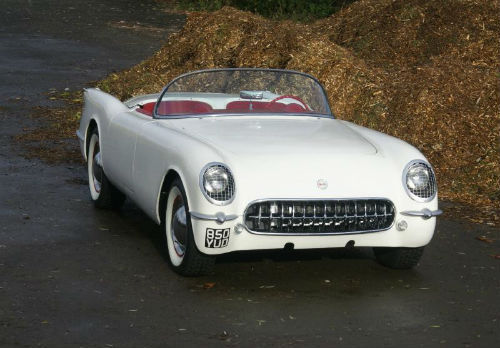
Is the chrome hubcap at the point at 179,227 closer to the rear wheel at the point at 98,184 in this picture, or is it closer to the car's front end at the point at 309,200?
the car's front end at the point at 309,200

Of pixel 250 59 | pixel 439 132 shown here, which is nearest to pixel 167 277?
pixel 439 132

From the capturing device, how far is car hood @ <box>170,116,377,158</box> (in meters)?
7.84

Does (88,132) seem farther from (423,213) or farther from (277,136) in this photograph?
(423,213)

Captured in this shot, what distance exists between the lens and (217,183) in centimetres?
745

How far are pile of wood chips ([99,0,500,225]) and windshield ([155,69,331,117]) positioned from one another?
199 centimetres

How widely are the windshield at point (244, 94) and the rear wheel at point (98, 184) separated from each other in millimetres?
1155

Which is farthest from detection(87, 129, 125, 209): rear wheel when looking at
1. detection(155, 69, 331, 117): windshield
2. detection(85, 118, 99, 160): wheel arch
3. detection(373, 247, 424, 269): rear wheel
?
detection(373, 247, 424, 269): rear wheel

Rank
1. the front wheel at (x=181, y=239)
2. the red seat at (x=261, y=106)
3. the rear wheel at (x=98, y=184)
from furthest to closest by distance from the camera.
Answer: the rear wheel at (x=98, y=184)
the red seat at (x=261, y=106)
the front wheel at (x=181, y=239)

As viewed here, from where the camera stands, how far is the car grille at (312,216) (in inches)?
292

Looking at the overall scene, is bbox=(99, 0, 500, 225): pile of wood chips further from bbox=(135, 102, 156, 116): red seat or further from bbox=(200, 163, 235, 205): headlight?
bbox=(200, 163, 235, 205): headlight

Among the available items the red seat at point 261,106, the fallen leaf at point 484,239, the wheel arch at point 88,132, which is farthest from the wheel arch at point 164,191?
the fallen leaf at point 484,239

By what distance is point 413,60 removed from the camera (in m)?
15.4

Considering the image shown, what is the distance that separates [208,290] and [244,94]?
2237 mm

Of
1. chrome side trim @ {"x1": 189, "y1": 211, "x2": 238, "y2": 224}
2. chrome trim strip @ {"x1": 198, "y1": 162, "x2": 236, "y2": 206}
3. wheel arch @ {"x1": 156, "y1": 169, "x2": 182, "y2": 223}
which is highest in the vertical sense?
chrome trim strip @ {"x1": 198, "y1": 162, "x2": 236, "y2": 206}
